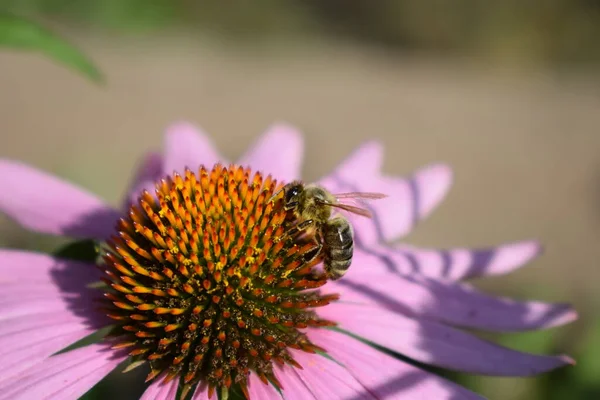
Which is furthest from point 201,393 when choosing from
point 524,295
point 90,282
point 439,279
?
point 524,295

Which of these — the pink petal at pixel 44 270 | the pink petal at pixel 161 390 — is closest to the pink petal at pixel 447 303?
the pink petal at pixel 161 390

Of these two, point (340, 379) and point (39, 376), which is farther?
point (340, 379)

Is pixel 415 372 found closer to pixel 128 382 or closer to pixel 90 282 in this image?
pixel 90 282

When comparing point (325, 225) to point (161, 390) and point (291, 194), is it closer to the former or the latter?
point (291, 194)

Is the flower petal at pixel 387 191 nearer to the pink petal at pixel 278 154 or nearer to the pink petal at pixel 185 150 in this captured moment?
the pink petal at pixel 278 154

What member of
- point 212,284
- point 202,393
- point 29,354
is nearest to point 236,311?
point 212,284

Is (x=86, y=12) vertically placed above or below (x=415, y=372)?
above

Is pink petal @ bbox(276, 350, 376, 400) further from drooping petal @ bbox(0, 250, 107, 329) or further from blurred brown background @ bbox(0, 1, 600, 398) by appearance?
blurred brown background @ bbox(0, 1, 600, 398)

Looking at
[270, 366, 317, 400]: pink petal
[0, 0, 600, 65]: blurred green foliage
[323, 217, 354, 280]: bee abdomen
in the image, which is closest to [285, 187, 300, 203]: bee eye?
[323, 217, 354, 280]: bee abdomen
